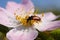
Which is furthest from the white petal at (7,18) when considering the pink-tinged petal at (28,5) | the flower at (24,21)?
the pink-tinged petal at (28,5)

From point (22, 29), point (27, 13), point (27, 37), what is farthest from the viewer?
point (27, 13)

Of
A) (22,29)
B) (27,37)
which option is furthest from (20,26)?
(27,37)

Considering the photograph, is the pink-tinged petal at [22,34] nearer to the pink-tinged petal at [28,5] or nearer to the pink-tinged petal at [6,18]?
the pink-tinged petal at [6,18]

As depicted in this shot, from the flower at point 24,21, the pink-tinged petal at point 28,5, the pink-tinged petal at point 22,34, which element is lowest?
the pink-tinged petal at point 22,34

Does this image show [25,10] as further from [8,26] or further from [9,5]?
[8,26]

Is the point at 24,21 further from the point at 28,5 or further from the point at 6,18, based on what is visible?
the point at 28,5

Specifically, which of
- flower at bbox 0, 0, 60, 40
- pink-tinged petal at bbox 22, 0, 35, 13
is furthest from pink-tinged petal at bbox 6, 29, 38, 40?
pink-tinged petal at bbox 22, 0, 35, 13

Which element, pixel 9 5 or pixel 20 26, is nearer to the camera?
pixel 20 26

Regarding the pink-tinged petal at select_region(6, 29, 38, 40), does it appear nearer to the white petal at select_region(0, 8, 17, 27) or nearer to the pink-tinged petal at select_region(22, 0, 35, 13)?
the white petal at select_region(0, 8, 17, 27)
